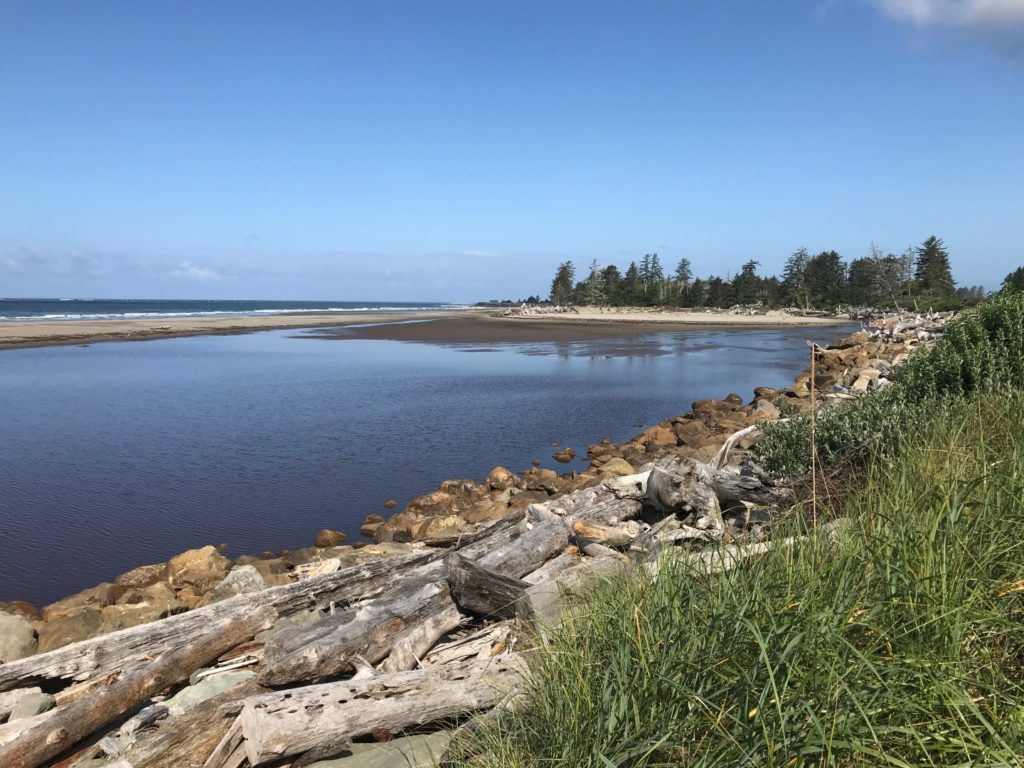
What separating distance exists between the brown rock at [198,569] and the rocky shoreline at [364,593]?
2cm

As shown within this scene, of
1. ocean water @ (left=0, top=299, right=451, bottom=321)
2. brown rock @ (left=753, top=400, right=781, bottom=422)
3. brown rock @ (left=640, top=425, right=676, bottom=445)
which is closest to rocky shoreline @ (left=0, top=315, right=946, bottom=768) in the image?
brown rock @ (left=640, top=425, right=676, bottom=445)

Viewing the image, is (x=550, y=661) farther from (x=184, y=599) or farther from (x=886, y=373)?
(x=886, y=373)

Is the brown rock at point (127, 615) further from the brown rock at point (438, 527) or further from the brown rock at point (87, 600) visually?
the brown rock at point (438, 527)

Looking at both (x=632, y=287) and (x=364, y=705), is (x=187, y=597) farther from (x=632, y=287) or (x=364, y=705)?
(x=632, y=287)

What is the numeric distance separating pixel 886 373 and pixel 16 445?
857 inches

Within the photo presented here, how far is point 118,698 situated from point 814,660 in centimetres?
423

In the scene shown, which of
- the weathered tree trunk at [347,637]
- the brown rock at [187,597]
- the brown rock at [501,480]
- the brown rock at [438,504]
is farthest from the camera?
the brown rock at [501,480]

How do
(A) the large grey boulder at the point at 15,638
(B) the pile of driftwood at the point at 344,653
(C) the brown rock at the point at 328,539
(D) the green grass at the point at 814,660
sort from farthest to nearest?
1. (C) the brown rock at the point at 328,539
2. (A) the large grey boulder at the point at 15,638
3. (B) the pile of driftwood at the point at 344,653
4. (D) the green grass at the point at 814,660

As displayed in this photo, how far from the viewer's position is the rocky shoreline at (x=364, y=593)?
4395 mm

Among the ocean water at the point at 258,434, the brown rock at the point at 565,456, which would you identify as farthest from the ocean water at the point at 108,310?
the brown rock at the point at 565,456

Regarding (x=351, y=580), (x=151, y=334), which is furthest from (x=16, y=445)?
(x=151, y=334)

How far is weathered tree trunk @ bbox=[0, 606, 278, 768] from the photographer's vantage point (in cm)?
392

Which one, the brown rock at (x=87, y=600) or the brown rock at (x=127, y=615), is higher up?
the brown rock at (x=127, y=615)

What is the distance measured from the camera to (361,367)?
105 feet
